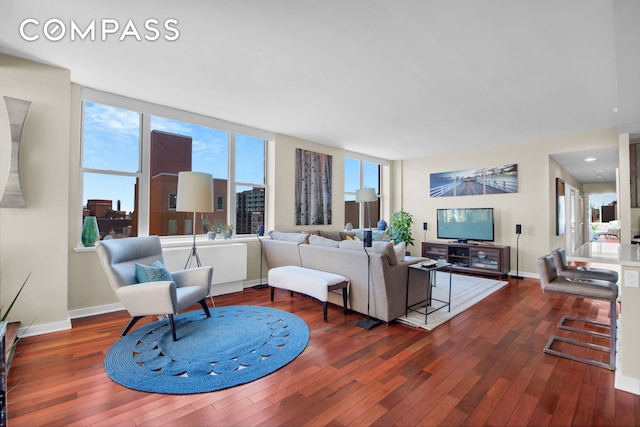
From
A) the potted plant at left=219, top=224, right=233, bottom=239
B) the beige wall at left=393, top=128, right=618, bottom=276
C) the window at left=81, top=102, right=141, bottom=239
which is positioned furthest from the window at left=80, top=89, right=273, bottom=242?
the beige wall at left=393, top=128, right=618, bottom=276

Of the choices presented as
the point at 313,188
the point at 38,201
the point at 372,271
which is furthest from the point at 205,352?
the point at 313,188

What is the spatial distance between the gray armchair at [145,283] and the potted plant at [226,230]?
3.88 ft

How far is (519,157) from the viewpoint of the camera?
19.0 ft

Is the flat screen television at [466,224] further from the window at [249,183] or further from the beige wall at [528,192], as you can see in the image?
the window at [249,183]

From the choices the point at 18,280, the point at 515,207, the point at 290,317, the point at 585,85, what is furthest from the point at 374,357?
the point at 515,207

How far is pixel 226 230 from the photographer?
14.9 ft

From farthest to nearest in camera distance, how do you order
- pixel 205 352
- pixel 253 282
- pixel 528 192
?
pixel 528 192 < pixel 253 282 < pixel 205 352

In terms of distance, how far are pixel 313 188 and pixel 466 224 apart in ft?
11.0

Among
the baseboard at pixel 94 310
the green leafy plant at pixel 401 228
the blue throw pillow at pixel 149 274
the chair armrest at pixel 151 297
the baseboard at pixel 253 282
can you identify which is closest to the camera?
the chair armrest at pixel 151 297

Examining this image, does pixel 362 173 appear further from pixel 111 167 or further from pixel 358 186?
pixel 111 167

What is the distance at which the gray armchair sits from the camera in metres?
2.62

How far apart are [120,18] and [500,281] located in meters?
6.11

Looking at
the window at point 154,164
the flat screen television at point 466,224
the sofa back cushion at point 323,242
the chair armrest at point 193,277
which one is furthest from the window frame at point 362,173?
the chair armrest at point 193,277

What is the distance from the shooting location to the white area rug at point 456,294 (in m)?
3.18
